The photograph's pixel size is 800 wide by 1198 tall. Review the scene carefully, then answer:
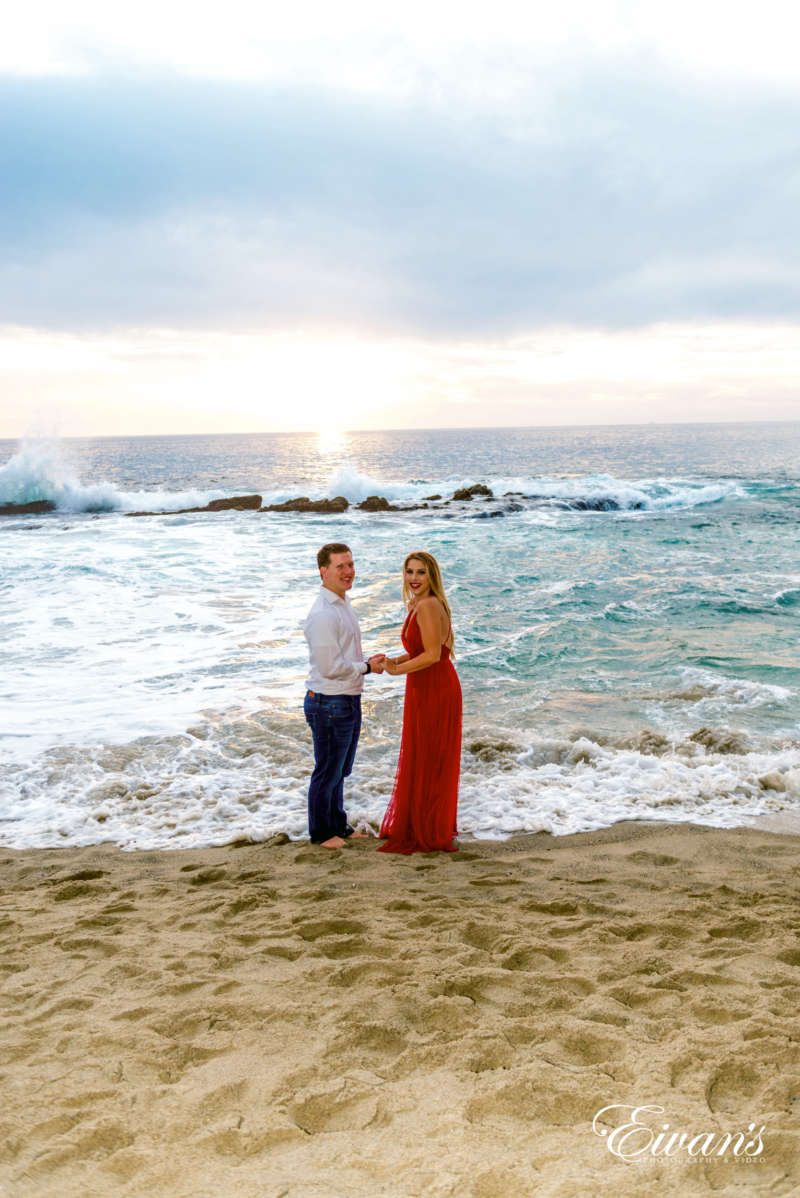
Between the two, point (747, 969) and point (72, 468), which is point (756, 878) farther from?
point (72, 468)

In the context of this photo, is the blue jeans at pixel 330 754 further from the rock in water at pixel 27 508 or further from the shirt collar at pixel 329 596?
the rock in water at pixel 27 508

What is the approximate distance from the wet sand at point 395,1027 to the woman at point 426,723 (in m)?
0.43

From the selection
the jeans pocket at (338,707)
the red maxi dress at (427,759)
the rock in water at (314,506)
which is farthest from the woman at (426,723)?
the rock in water at (314,506)

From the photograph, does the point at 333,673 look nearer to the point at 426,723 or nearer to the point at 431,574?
the point at 426,723

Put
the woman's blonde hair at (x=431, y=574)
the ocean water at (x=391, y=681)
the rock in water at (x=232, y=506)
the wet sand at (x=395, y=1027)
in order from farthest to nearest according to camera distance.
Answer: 1. the rock in water at (x=232, y=506)
2. the ocean water at (x=391, y=681)
3. the woman's blonde hair at (x=431, y=574)
4. the wet sand at (x=395, y=1027)

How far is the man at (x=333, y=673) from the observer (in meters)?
4.87

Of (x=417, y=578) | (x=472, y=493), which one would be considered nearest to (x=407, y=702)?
(x=417, y=578)

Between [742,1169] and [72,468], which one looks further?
[72,468]

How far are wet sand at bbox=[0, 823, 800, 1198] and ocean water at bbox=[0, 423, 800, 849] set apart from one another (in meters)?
1.26

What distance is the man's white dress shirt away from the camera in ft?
15.9

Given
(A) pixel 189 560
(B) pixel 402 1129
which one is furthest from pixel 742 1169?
(A) pixel 189 560

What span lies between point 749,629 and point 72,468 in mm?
37665

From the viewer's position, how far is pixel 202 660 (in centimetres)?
1044

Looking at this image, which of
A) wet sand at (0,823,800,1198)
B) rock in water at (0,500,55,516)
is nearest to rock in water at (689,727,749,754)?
wet sand at (0,823,800,1198)
